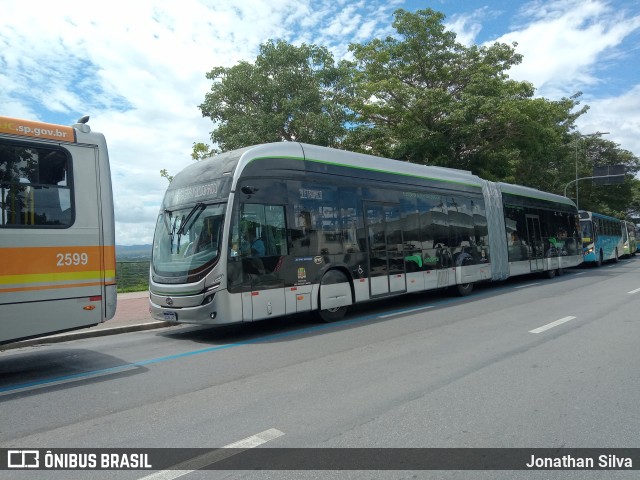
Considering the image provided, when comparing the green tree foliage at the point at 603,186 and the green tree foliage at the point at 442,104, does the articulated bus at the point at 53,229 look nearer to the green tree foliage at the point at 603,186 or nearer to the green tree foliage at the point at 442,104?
the green tree foliage at the point at 442,104

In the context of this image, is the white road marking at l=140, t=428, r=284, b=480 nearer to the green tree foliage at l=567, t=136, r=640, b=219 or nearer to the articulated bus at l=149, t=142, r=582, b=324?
the articulated bus at l=149, t=142, r=582, b=324

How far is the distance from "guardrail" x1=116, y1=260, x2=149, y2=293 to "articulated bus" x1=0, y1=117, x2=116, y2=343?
11948 millimetres

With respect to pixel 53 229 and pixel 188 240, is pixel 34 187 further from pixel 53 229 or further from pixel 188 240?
pixel 188 240

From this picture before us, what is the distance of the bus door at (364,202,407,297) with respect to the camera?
36.4ft

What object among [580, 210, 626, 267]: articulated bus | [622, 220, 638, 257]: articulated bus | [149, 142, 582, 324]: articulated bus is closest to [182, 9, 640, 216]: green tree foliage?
[580, 210, 626, 267]: articulated bus

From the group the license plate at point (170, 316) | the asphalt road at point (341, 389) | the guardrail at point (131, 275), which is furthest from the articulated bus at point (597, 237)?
the license plate at point (170, 316)

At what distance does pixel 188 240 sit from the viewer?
871 cm

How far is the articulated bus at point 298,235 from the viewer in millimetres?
8422

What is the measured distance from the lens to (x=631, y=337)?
25.8 feet

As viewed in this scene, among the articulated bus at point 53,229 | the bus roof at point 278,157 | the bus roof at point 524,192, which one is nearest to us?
the articulated bus at point 53,229

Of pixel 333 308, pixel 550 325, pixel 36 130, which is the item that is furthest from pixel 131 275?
pixel 550 325

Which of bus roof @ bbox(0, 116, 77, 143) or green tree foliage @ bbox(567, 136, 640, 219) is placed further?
green tree foliage @ bbox(567, 136, 640, 219)

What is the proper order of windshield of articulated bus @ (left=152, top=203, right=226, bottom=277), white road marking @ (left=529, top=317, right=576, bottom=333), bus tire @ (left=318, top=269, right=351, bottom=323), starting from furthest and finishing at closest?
bus tire @ (left=318, top=269, right=351, bottom=323) < white road marking @ (left=529, top=317, right=576, bottom=333) < windshield of articulated bus @ (left=152, top=203, right=226, bottom=277)

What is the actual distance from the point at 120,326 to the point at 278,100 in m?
13.7
